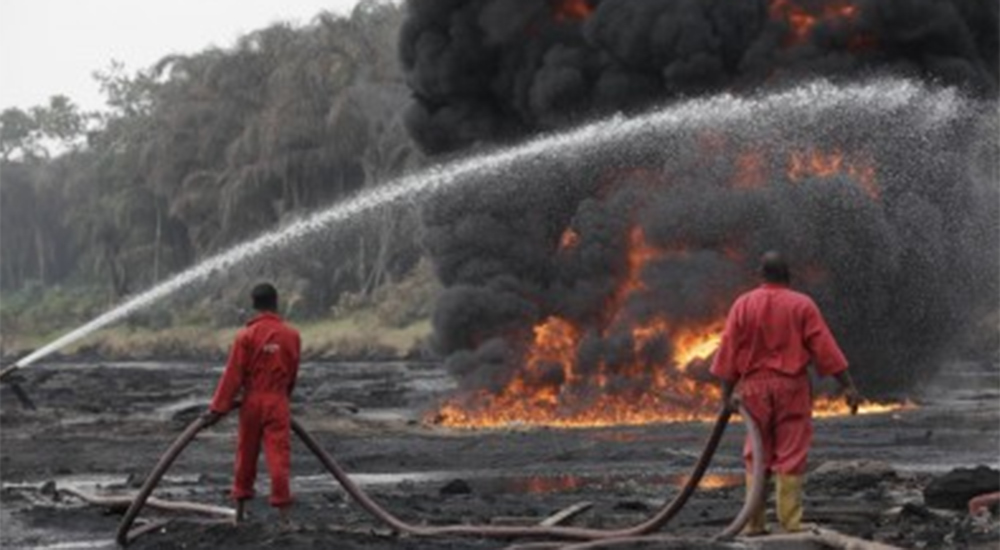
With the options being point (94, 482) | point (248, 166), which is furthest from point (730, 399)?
point (248, 166)

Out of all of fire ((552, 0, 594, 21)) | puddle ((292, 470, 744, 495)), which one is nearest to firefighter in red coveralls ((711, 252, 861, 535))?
puddle ((292, 470, 744, 495))

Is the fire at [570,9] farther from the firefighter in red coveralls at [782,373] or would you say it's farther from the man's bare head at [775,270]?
the firefighter in red coveralls at [782,373]

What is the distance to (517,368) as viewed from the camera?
2981cm

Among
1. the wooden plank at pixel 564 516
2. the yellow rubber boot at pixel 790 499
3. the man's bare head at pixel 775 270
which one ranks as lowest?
the wooden plank at pixel 564 516

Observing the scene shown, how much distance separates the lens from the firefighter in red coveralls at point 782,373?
11.1m

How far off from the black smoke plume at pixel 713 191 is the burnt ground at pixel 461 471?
216 centimetres

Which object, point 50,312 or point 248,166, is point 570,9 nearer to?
point 248,166

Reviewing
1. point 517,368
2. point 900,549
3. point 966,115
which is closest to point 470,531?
point 900,549

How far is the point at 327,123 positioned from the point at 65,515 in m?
52.7

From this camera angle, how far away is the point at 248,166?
230 feet

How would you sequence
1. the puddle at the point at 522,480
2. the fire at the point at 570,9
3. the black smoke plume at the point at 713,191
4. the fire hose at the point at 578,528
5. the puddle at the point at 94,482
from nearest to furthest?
the fire hose at the point at 578,528
the puddle at the point at 522,480
the puddle at the point at 94,482
the black smoke plume at the point at 713,191
the fire at the point at 570,9

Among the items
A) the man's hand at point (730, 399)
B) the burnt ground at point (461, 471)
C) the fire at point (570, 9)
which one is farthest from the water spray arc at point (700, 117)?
the man's hand at point (730, 399)

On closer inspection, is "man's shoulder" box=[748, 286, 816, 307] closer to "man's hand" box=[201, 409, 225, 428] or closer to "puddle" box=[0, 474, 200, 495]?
"man's hand" box=[201, 409, 225, 428]

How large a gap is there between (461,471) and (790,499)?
8.55 meters
